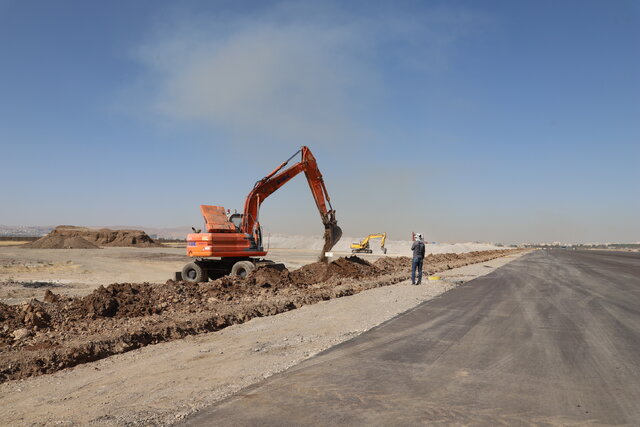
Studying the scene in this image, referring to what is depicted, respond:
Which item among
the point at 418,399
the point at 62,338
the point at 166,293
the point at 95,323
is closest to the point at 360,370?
the point at 418,399

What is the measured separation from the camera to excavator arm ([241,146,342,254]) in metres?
19.2

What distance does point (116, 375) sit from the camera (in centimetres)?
598

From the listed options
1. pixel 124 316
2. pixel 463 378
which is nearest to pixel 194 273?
pixel 124 316

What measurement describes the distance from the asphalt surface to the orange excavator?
9.77 metres

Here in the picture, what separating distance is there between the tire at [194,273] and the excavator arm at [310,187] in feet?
7.91

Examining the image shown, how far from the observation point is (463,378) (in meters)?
5.50

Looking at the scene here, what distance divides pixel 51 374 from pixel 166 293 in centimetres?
629

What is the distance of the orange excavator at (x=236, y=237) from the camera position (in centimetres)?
1750

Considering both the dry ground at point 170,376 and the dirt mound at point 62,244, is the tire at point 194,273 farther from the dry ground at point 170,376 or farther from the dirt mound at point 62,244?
the dirt mound at point 62,244

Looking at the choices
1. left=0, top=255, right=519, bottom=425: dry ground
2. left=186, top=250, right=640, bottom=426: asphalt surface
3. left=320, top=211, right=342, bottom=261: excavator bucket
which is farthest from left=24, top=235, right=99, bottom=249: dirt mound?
left=186, top=250, right=640, bottom=426: asphalt surface

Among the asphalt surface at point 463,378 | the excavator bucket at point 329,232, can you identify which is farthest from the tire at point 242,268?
the asphalt surface at point 463,378

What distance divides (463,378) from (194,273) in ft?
48.1

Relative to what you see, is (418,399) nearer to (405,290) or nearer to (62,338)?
(62,338)

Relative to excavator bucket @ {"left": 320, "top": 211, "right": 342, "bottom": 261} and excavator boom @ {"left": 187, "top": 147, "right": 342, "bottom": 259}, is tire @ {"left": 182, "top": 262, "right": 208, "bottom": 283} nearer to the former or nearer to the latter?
excavator boom @ {"left": 187, "top": 147, "right": 342, "bottom": 259}
